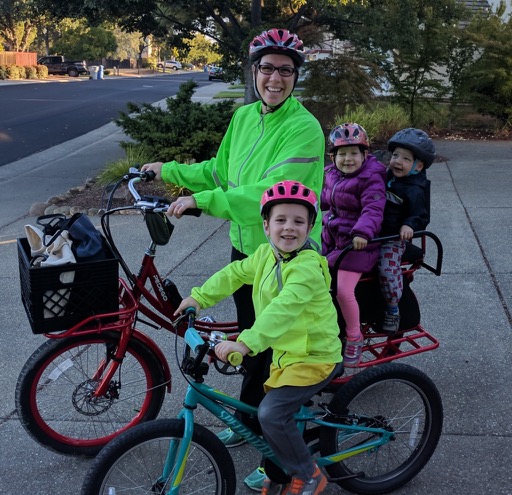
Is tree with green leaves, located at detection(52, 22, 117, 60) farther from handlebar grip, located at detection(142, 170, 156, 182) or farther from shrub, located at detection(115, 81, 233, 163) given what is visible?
handlebar grip, located at detection(142, 170, 156, 182)

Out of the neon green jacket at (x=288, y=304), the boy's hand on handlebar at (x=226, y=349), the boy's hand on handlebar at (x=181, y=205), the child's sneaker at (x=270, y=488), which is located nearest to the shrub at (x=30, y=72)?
the boy's hand on handlebar at (x=181, y=205)

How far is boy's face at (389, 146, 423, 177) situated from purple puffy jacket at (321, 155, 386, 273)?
78mm

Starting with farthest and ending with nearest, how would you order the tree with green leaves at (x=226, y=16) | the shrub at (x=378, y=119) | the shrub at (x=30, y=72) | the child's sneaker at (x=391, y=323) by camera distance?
the shrub at (x=30, y=72), the shrub at (x=378, y=119), the tree with green leaves at (x=226, y=16), the child's sneaker at (x=391, y=323)

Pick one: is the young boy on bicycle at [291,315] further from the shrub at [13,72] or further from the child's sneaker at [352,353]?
the shrub at [13,72]

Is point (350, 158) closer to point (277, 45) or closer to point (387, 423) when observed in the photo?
point (277, 45)

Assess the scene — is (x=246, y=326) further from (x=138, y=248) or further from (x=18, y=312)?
(x=138, y=248)

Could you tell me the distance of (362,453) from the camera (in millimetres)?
3107

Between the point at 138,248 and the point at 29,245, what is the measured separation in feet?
12.0

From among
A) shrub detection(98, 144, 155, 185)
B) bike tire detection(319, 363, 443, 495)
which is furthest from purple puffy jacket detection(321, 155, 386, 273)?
shrub detection(98, 144, 155, 185)

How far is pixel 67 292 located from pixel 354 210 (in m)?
1.69

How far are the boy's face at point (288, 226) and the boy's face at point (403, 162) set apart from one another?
1.27m

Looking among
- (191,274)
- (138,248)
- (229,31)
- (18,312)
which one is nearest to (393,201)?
(191,274)

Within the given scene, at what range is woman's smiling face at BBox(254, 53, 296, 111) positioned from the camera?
2953 mm

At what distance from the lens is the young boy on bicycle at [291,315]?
2430 millimetres
